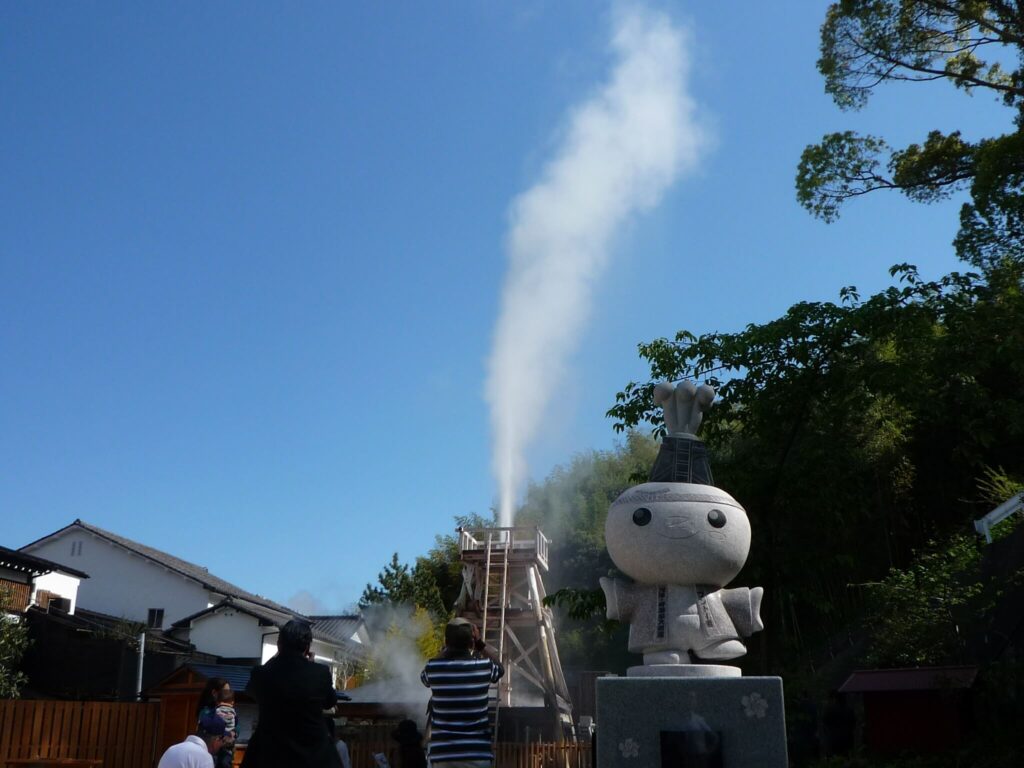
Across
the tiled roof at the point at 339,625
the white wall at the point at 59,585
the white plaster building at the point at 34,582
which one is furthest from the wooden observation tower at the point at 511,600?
the white wall at the point at 59,585

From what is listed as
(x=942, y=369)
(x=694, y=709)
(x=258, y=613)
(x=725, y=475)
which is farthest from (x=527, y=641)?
(x=694, y=709)

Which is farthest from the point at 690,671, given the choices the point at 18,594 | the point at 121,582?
the point at 121,582

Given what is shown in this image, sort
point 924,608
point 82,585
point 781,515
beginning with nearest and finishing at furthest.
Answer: point 924,608
point 781,515
point 82,585

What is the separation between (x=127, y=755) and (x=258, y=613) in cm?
1950

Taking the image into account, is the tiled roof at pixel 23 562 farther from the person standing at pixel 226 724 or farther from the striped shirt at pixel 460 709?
the striped shirt at pixel 460 709

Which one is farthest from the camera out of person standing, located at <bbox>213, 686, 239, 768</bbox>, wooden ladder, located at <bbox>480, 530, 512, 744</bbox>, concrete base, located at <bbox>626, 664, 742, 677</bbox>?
wooden ladder, located at <bbox>480, 530, 512, 744</bbox>

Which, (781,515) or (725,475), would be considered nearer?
(725,475)

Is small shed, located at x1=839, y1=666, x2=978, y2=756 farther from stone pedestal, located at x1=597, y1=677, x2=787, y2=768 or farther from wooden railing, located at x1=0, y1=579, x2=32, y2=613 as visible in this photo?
wooden railing, located at x1=0, y1=579, x2=32, y2=613

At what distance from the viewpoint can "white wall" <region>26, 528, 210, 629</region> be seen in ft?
108

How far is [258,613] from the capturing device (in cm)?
3159

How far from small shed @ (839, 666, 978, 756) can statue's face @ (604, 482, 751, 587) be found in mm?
7029

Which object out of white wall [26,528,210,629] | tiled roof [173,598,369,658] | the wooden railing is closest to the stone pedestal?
the wooden railing

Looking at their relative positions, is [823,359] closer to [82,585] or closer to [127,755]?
[127,755]

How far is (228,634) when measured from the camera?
104 feet
